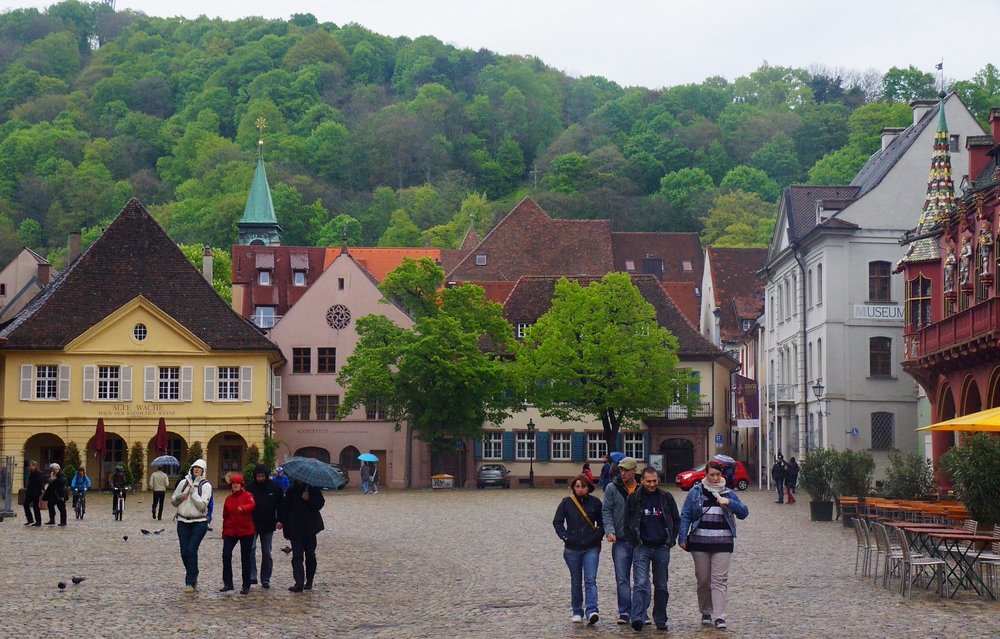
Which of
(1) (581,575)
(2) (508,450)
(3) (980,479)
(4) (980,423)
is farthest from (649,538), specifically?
(2) (508,450)

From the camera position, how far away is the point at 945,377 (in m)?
41.4

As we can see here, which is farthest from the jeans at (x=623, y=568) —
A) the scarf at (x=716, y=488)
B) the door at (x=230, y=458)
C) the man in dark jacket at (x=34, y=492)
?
the door at (x=230, y=458)

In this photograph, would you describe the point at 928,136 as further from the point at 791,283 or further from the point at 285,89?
the point at 285,89

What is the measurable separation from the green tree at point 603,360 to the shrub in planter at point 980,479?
3714 centimetres

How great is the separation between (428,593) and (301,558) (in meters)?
1.64

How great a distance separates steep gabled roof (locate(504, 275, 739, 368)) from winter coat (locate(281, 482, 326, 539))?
1947 inches

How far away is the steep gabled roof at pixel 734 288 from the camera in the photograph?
8069cm

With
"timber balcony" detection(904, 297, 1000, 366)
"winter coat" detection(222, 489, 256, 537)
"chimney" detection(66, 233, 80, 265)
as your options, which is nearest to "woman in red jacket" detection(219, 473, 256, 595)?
"winter coat" detection(222, 489, 256, 537)

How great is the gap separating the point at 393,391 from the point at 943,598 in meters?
43.6

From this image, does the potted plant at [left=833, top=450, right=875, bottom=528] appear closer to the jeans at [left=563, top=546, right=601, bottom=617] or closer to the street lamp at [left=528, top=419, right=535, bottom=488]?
the jeans at [left=563, top=546, right=601, bottom=617]

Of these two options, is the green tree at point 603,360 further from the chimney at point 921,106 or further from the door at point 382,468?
the chimney at point 921,106

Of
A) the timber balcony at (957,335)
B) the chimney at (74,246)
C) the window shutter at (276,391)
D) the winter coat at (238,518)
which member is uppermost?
the chimney at (74,246)

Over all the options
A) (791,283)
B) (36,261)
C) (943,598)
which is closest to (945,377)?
(791,283)

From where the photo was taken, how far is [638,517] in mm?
16422
